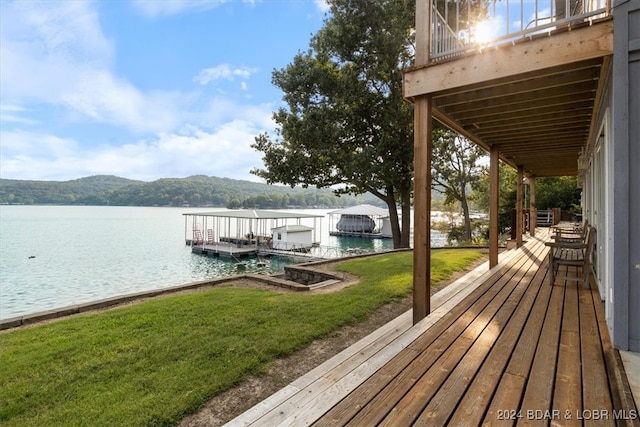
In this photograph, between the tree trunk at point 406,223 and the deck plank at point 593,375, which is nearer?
the deck plank at point 593,375

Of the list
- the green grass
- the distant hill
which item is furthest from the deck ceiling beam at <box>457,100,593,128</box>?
the distant hill

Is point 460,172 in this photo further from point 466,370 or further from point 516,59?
point 466,370

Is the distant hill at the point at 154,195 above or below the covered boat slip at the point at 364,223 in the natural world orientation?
above

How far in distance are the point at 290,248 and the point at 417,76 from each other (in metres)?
23.7

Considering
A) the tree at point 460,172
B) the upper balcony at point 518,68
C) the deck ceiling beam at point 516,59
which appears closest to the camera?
the deck ceiling beam at point 516,59

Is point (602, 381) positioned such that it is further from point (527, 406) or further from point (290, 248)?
point (290, 248)

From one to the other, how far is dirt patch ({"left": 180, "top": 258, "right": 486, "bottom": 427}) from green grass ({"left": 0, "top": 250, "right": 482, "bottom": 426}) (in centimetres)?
9

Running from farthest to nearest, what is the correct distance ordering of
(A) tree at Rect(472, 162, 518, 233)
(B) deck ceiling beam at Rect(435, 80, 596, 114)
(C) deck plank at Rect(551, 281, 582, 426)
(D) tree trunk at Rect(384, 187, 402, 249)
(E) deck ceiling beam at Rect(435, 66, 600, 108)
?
(A) tree at Rect(472, 162, 518, 233), (D) tree trunk at Rect(384, 187, 402, 249), (B) deck ceiling beam at Rect(435, 80, 596, 114), (E) deck ceiling beam at Rect(435, 66, 600, 108), (C) deck plank at Rect(551, 281, 582, 426)

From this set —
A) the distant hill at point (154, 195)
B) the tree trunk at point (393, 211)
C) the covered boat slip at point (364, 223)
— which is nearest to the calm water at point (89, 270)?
the covered boat slip at point (364, 223)

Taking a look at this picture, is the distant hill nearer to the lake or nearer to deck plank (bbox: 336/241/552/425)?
the lake

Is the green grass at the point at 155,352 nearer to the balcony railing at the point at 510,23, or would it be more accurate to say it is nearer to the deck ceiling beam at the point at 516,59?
the deck ceiling beam at the point at 516,59

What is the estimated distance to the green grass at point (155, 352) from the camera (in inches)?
97.0

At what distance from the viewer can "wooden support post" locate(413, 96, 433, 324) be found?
3.52 metres

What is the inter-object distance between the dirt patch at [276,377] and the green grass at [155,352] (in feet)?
0.30
